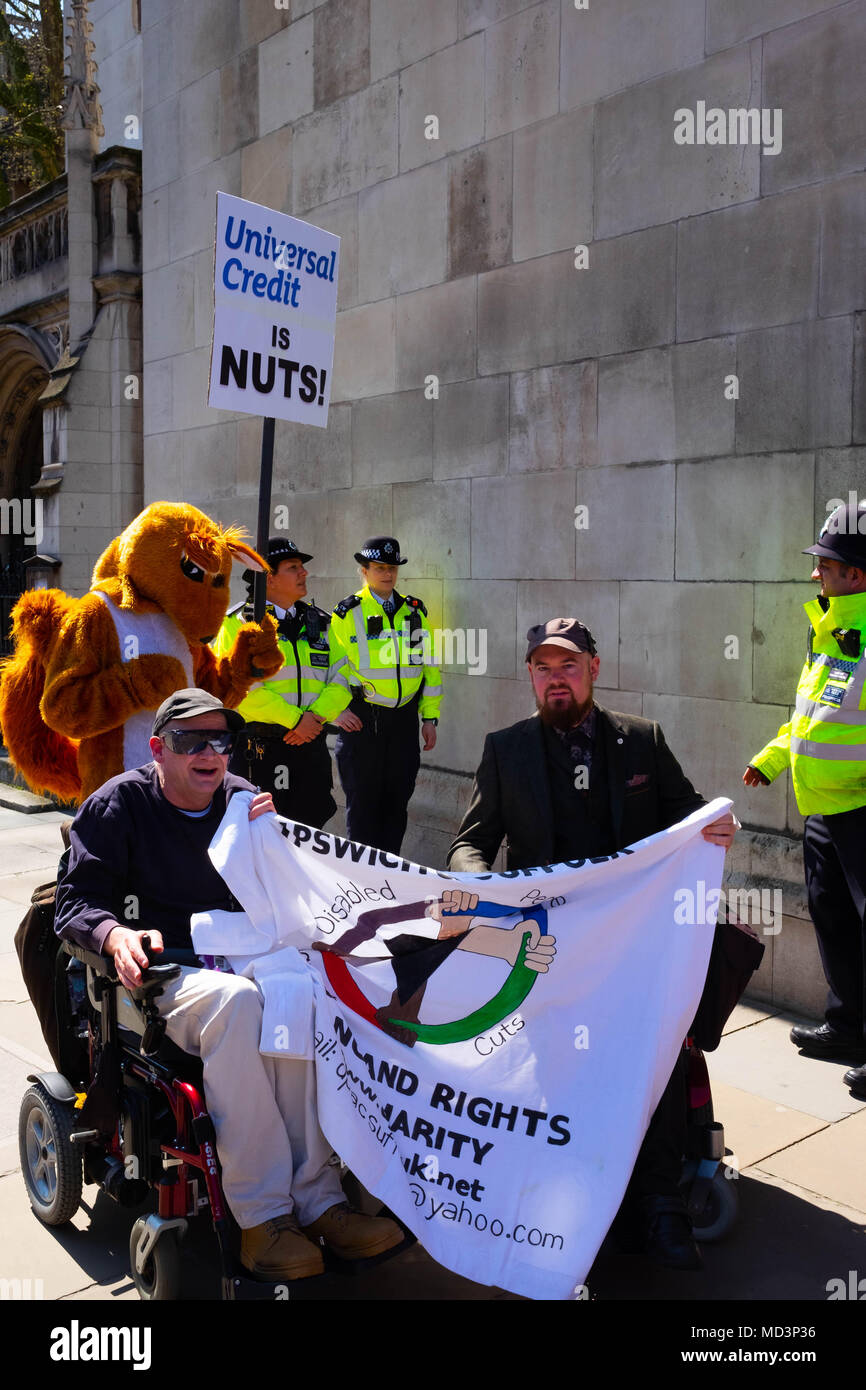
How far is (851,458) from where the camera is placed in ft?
16.7

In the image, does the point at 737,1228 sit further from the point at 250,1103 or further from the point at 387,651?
the point at 387,651

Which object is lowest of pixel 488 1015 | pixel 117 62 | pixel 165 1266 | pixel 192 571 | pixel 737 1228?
pixel 737 1228

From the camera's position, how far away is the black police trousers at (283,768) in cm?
651

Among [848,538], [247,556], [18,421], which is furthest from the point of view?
[18,421]

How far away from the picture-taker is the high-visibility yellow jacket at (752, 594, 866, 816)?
471 cm

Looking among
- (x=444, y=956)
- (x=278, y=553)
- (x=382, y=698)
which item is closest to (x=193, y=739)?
(x=444, y=956)

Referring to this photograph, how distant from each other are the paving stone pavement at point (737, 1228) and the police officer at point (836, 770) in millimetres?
245

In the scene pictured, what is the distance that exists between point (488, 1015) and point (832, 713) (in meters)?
2.11

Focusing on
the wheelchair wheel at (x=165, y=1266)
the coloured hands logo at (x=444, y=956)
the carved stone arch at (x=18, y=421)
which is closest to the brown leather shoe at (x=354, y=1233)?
the wheelchair wheel at (x=165, y=1266)

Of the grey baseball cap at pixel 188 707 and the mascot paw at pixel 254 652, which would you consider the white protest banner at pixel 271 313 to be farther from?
the grey baseball cap at pixel 188 707

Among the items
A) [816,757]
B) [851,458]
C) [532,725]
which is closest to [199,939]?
[532,725]

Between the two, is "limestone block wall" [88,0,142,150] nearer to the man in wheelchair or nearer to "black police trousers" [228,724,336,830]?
"black police trousers" [228,724,336,830]

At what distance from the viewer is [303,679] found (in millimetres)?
6605

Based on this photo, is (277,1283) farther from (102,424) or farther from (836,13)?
(102,424)
